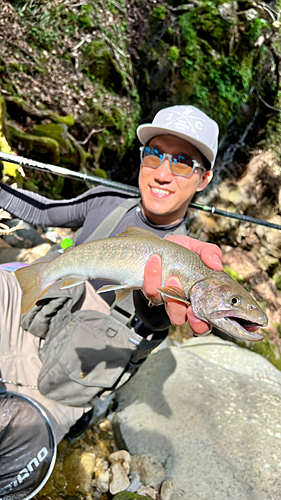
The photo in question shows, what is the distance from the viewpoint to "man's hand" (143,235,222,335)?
1.59m

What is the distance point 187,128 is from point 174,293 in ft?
5.23

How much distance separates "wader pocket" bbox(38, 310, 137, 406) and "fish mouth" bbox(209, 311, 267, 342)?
1062 mm

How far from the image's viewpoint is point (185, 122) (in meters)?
2.61

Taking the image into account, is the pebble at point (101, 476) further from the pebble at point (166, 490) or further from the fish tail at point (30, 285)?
the fish tail at point (30, 285)

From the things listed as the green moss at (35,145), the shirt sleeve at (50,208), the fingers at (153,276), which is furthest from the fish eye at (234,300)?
the green moss at (35,145)

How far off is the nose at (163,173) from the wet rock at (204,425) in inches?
106

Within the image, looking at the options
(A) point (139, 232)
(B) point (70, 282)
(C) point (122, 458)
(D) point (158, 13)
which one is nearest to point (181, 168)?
(A) point (139, 232)

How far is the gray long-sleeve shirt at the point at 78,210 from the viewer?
111 inches

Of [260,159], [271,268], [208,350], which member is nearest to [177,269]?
[208,350]

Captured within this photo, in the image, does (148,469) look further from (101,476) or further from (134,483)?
(101,476)

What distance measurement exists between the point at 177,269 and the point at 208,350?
4.06 m

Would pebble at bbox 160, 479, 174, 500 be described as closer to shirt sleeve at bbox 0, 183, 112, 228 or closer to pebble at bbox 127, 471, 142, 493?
pebble at bbox 127, 471, 142, 493

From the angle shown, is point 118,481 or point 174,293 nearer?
point 174,293

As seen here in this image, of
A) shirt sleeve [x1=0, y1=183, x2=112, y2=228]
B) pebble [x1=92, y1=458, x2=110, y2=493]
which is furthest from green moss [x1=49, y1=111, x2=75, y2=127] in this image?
pebble [x1=92, y1=458, x2=110, y2=493]
